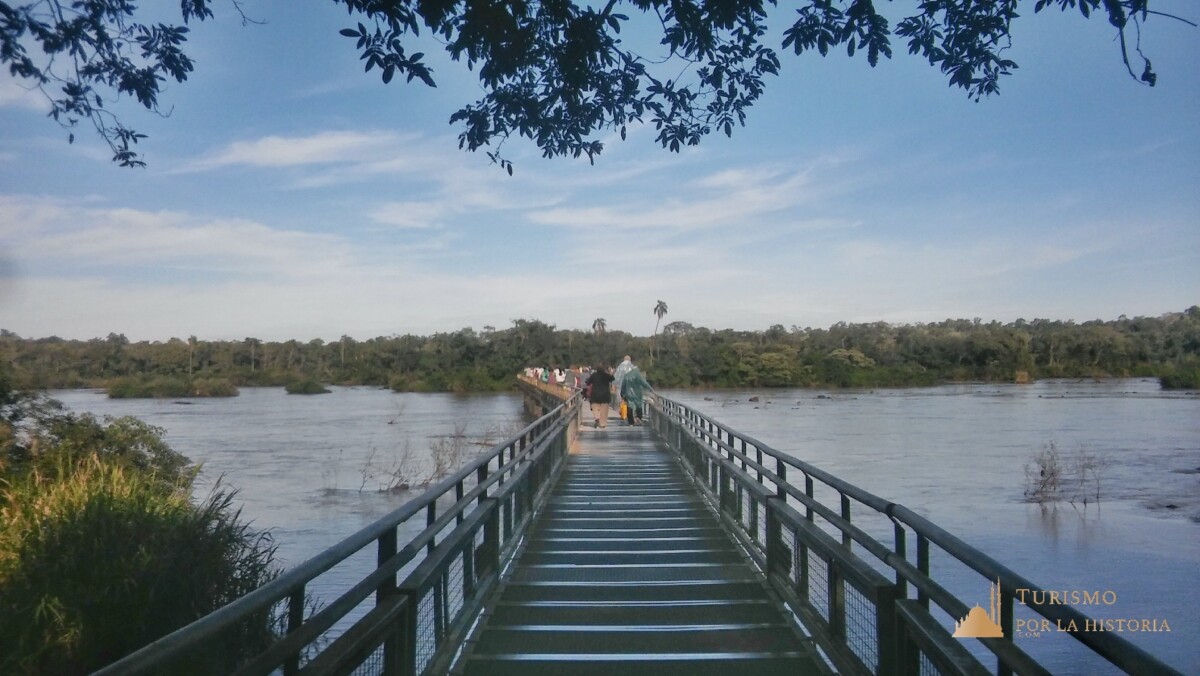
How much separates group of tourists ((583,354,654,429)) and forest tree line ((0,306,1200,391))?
7138 cm

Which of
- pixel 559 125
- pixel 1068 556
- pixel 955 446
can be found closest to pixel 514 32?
pixel 559 125

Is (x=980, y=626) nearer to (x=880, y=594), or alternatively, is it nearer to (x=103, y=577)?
(x=880, y=594)

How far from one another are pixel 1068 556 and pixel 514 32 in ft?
49.4

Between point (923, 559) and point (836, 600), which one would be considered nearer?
point (923, 559)

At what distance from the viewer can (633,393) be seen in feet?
79.2

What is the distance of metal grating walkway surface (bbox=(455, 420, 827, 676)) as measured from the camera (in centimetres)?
497

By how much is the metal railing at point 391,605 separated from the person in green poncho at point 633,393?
1572 centimetres

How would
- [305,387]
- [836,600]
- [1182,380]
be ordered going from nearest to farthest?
[836,600] < [1182,380] < [305,387]

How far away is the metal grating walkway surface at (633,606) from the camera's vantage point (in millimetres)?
4973

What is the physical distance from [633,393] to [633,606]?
17954mm

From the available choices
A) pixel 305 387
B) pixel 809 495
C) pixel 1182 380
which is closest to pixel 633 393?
pixel 809 495

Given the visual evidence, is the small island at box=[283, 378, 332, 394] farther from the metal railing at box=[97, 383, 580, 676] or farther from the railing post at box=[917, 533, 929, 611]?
the railing post at box=[917, 533, 929, 611]

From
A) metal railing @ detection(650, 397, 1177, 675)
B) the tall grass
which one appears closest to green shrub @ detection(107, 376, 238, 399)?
the tall grass

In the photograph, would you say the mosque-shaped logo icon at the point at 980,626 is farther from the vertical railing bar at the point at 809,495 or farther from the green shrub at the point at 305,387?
the green shrub at the point at 305,387
